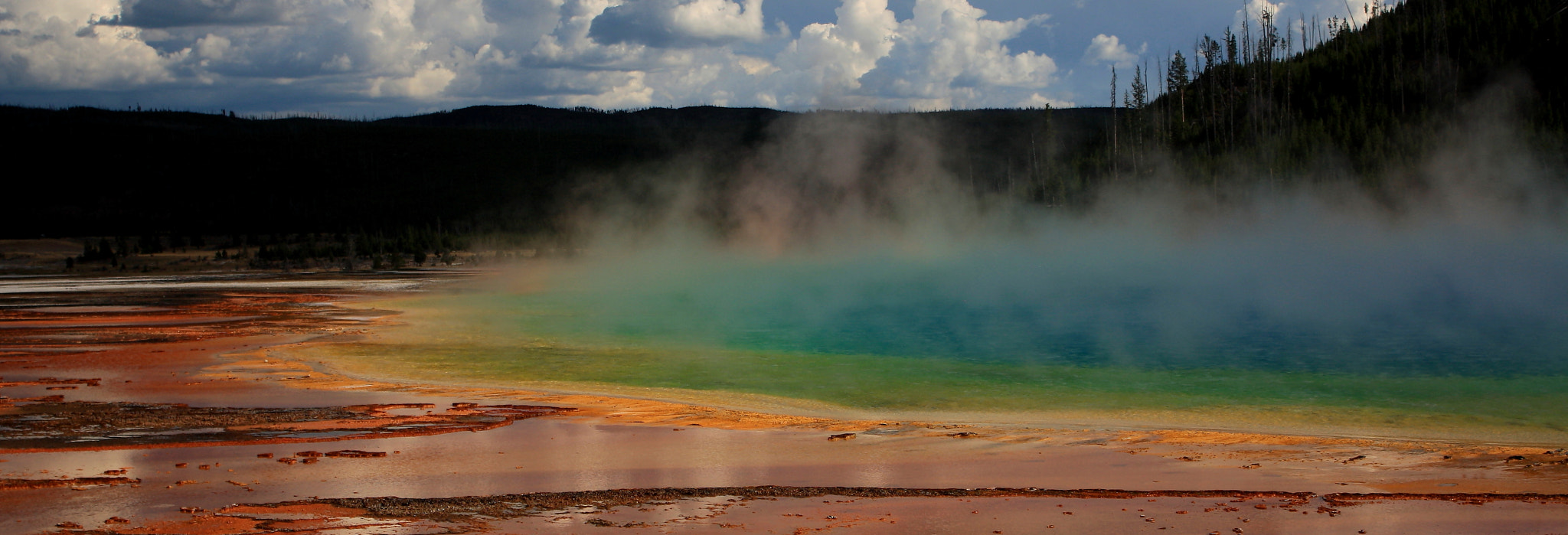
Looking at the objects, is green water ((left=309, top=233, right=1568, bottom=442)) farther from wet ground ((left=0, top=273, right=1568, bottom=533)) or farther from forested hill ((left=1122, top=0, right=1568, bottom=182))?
forested hill ((left=1122, top=0, right=1568, bottom=182))

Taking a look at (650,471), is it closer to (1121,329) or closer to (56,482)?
(56,482)

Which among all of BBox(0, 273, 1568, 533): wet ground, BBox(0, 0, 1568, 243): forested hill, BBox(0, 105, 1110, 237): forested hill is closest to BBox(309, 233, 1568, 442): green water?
BBox(0, 273, 1568, 533): wet ground

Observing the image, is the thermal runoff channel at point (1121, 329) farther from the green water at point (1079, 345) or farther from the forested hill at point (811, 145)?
the forested hill at point (811, 145)

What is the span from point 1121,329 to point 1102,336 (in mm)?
1314

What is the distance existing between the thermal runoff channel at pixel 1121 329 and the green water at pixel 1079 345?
0.07 metres

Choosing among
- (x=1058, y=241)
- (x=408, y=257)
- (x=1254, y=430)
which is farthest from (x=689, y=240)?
(x=1254, y=430)

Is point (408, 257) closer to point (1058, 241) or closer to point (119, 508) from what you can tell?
point (1058, 241)

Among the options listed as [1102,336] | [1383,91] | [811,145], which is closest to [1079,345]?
[1102,336]

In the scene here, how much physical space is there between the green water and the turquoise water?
0.07 meters

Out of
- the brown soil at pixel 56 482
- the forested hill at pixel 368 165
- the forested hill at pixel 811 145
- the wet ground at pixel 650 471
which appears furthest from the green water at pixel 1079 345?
the forested hill at pixel 368 165

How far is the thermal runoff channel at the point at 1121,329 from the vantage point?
439 inches

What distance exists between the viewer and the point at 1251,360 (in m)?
14.6

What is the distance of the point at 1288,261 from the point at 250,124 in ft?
336

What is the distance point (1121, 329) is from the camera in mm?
18922
